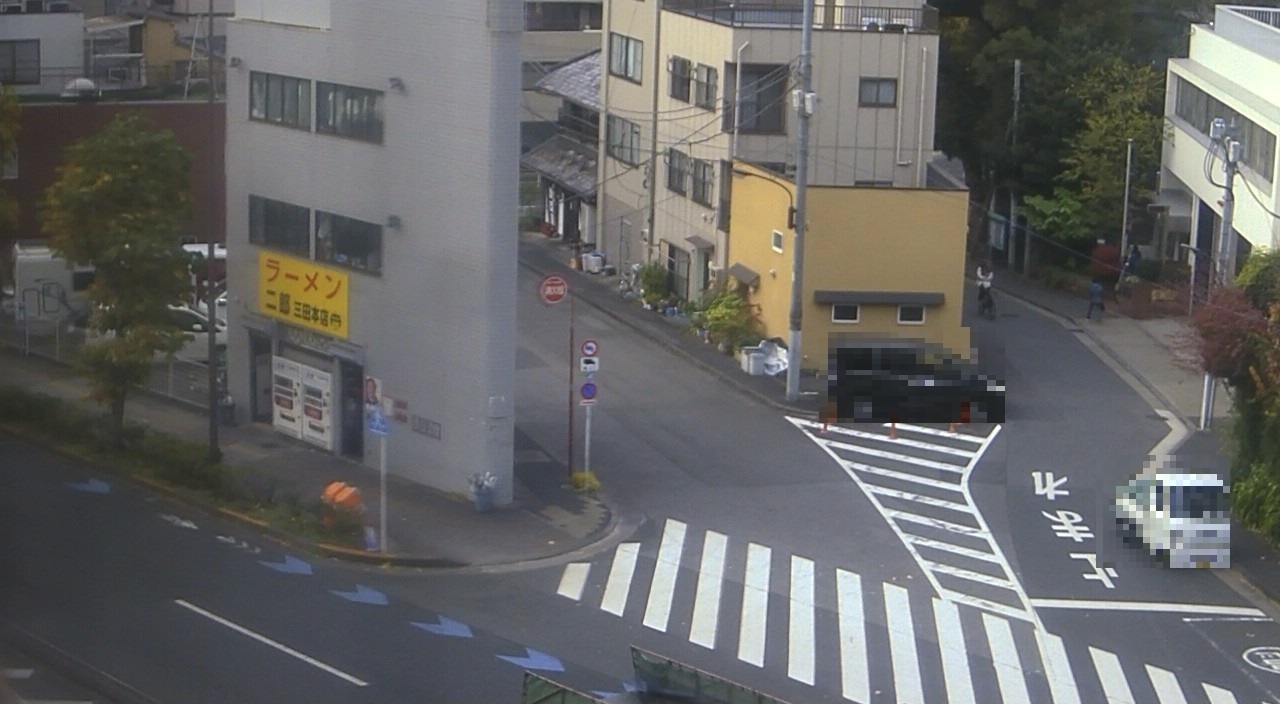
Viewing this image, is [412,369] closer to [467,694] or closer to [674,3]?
[467,694]

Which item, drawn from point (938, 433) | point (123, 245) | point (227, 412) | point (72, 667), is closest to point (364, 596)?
point (72, 667)

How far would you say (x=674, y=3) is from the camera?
101 feet

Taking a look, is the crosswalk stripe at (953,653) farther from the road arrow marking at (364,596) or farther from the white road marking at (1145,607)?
the road arrow marking at (364,596)

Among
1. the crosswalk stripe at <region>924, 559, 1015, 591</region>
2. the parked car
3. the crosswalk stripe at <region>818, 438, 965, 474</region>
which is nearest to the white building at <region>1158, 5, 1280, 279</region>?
the crosswalk stripe at <region>818, 438, 965, 474</region>

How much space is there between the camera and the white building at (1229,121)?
84.8ft

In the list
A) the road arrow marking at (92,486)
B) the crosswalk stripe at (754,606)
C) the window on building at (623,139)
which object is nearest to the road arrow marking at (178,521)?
the road arrow marking at (92,486)

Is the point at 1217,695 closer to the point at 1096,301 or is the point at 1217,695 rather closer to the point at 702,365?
the point at 702,365

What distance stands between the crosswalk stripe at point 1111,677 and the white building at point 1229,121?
10.7 m

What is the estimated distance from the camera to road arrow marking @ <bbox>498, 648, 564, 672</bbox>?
45.3 ft

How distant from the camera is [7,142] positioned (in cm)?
2302

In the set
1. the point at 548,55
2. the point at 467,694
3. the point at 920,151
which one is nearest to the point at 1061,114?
the point at 920,151

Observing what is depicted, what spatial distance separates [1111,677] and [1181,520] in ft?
11.7

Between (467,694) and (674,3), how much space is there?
1991cm

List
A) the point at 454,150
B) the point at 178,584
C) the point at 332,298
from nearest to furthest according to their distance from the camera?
the point at 178,584
the point at 454,150
the point at 332,298
